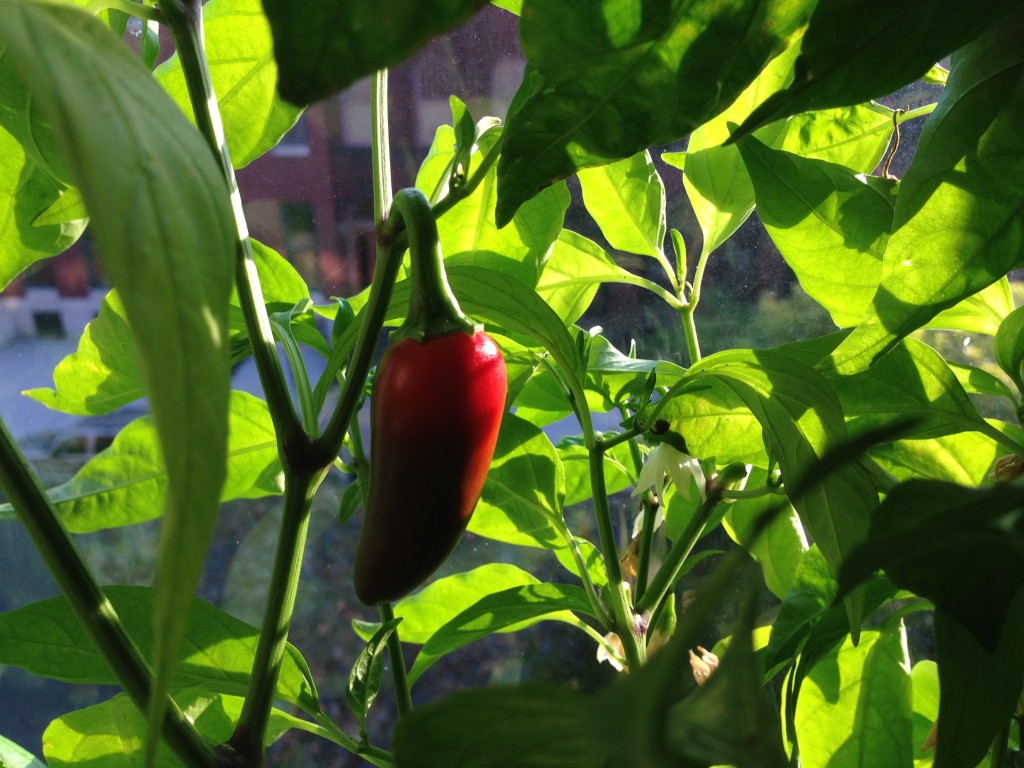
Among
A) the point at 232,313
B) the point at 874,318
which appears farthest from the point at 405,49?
the point at 232,313

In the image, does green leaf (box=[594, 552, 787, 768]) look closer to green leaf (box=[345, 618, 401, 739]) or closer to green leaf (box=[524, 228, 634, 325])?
green leaf (box=[345, 618, 401, 739])

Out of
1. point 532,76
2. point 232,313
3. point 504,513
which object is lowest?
point 504,513

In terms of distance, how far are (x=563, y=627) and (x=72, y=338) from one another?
18.7 inches

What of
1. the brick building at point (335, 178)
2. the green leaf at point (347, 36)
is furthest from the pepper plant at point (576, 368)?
the brick building at point (335, 178)

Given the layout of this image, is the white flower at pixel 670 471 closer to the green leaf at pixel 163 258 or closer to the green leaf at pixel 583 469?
the green leaf at pixel 583 469

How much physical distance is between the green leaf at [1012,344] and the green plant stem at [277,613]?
0.94 feet

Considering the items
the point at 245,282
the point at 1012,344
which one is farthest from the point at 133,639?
the point at 1012,344

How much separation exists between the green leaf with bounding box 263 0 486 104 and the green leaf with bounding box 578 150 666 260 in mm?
310

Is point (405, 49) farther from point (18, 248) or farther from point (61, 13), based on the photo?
point (18, 248)

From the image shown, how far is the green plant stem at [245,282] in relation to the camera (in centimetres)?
28

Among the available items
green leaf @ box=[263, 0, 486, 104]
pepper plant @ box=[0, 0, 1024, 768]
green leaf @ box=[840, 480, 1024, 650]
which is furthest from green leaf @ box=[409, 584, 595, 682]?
green leaf @ box=[263, 0, 486, 104]

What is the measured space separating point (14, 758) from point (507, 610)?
0.22 m

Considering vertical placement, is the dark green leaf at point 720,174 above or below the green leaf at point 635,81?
below

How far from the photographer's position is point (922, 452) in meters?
0.41
